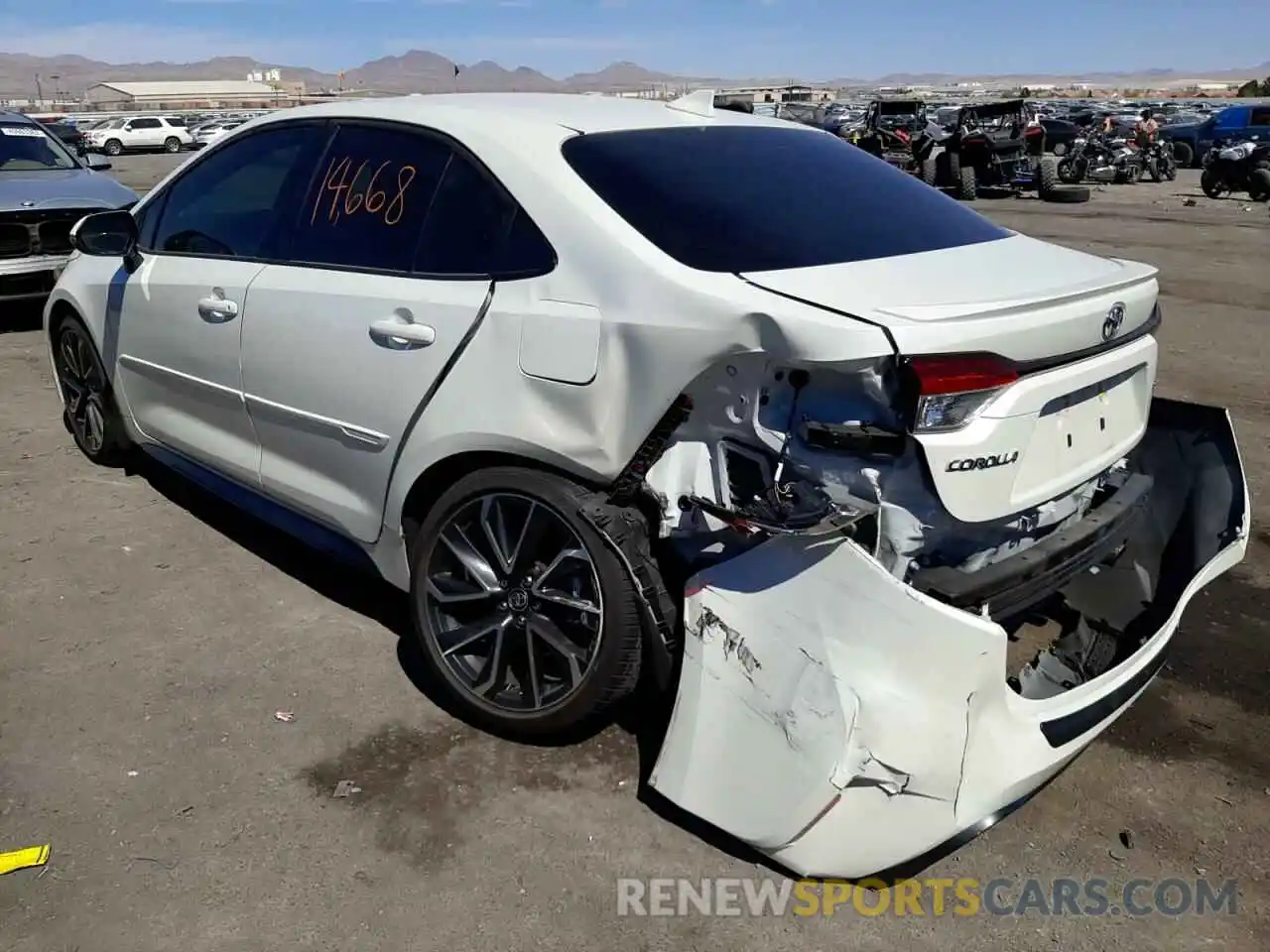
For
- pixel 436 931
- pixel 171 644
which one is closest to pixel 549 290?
pixel 436 931

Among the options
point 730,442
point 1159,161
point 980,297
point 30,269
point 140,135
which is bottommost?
point 1159,161

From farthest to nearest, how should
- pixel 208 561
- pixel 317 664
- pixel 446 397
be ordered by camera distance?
pixel 208 561 < pixel 317 664 < pixel 446 397

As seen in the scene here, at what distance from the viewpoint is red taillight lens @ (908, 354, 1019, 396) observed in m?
2.23

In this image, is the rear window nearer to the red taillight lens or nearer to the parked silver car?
the red taillight lens

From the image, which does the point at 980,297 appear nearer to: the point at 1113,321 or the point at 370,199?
the point at 1113,321

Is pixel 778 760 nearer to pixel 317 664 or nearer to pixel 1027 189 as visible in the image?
pixel 317 664

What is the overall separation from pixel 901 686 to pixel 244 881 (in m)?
1.62

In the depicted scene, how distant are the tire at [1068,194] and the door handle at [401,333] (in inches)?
768

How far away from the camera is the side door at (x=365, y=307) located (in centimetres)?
297

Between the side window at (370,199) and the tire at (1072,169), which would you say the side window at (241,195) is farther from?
the tire at (1072,169)

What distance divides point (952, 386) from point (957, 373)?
0.11ft

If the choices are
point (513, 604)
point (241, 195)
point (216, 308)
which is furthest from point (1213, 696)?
point (241, 195)

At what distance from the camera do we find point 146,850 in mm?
2613

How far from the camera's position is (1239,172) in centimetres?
2030
